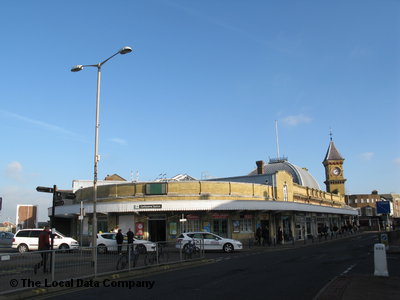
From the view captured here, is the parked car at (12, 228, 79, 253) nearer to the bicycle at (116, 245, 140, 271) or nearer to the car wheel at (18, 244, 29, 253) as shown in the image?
the car wheel at (18, 244, 29, 253)

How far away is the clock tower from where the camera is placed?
100 meters

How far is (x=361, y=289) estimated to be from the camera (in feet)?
33.9

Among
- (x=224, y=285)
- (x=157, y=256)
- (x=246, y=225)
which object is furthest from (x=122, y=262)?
A: (x=246, y=225)

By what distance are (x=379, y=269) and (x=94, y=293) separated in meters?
8.81

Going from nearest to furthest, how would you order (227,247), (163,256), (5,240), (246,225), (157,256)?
(157,256)
(163,256)
(227,247)
(246,225)
(5,240)

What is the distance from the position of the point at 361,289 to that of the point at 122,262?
8.67 metres

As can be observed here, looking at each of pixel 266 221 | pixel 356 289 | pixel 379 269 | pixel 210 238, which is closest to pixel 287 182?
pixel 266 221

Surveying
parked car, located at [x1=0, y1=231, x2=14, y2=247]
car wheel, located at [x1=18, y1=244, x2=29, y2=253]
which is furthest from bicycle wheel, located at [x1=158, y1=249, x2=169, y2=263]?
parked car, located at [x1=0, y1=231, x2=14, y2=247]

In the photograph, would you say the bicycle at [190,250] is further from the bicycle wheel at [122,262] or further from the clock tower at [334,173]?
the clock tower at [334,173]

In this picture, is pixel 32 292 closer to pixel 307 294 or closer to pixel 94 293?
pixel 94 293

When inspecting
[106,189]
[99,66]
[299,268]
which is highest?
[99,66]

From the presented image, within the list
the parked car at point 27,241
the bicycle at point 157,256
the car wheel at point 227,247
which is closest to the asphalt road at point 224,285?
the bicycle at point 157,256

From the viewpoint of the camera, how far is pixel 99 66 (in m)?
20.9

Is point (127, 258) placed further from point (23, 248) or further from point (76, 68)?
point (23, 248)
